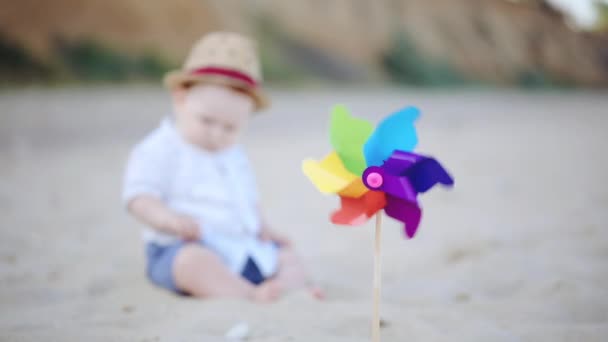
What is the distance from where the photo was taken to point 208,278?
7.70 feet

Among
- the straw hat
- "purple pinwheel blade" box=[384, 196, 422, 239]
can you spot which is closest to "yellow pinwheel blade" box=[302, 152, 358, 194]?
"purple pinwheel blade" box=[384, 196, 422, 239]

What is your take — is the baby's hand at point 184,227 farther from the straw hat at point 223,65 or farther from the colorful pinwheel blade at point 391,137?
the colorful pinwheel blade at point 391,137

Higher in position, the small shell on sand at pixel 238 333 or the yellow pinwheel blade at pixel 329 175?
the yellow pinwheel blade at pixel 329 175

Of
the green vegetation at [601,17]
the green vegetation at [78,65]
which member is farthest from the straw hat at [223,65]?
the green vegetation at [601,17]

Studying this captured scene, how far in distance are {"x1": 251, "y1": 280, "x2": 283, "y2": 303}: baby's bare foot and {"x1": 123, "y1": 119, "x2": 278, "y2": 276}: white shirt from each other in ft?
0.52

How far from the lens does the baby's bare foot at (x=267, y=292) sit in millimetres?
2339

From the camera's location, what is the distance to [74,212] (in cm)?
381

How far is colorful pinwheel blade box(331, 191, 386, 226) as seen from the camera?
1717mm

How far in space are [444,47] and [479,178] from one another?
53.6ft

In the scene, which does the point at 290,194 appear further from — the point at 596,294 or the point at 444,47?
the point at 444,47

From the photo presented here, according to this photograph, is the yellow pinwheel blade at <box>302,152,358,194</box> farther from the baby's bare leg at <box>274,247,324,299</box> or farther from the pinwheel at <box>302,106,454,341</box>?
the baby's bare leg at <box>274,247,324,299</box>

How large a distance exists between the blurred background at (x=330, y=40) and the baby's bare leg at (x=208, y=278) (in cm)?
843

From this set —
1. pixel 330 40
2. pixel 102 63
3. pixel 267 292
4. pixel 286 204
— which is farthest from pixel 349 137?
pixel 330 40

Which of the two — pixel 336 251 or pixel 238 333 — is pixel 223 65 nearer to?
pixel 238 333
